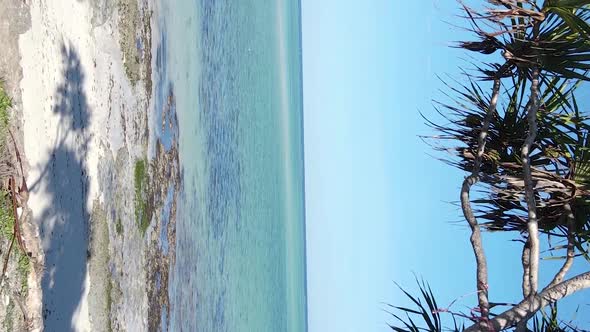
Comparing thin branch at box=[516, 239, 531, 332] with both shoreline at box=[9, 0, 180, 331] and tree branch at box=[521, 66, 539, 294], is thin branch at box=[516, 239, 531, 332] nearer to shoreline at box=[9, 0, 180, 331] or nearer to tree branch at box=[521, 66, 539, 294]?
tree branch at box=[521, 66, 539, 294]

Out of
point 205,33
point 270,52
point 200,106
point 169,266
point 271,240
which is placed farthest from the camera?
point 270,52

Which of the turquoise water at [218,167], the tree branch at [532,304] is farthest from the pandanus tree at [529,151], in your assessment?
the turquoise water at [218,167]

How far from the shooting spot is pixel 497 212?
4.19 meters

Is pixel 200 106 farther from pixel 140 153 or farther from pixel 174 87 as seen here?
pixel 140 153

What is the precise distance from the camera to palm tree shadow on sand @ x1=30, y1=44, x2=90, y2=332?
10.2ft

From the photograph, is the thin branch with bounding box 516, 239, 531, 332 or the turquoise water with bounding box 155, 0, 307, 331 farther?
the turquoise water with bounding box 155, 0, 307, 331

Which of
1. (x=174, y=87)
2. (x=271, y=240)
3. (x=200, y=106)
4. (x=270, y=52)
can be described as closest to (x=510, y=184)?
(x=174, y=87)

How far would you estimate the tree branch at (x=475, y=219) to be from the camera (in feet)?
12.0

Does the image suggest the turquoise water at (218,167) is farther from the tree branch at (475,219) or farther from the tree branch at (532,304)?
the tree branch at (532,304)

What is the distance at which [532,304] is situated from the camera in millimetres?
3531

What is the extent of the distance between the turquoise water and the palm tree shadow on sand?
4.93 ft

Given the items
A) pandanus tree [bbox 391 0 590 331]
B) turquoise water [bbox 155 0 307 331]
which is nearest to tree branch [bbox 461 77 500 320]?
pandanus tree [bbox 391 0 590 331]

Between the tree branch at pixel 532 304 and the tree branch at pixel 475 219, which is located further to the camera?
the tree branch at pixel 475 219

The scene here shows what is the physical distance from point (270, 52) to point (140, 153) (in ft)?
45.3
